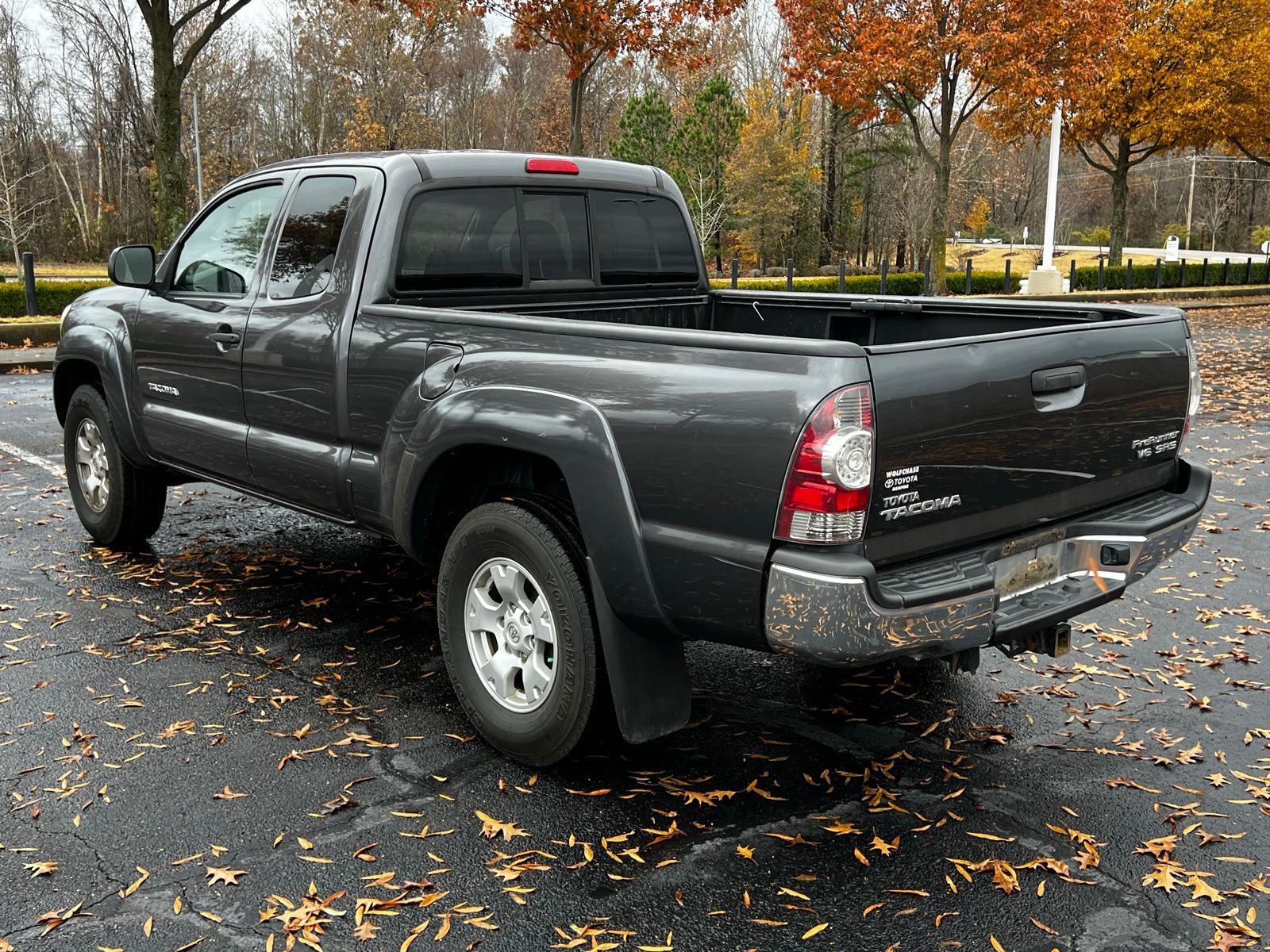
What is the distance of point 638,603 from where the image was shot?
3424 mm

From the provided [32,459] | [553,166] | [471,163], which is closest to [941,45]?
[32,459]

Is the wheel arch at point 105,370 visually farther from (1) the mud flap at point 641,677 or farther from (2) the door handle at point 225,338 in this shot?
(1) the mud flap at point 641,677

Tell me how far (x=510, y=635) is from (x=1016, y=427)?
5.88 feet

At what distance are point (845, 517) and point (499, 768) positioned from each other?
163cm

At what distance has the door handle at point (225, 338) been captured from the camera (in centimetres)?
508

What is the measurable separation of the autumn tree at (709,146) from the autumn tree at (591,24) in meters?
17.4

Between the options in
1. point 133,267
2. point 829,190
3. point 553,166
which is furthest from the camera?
point 829,190

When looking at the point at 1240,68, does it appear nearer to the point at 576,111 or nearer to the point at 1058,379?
the point at 576,111

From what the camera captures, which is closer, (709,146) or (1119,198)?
(1119,198)

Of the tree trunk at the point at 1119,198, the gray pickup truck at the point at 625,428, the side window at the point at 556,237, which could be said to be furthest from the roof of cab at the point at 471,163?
the tree trunk at the point at 1119,198

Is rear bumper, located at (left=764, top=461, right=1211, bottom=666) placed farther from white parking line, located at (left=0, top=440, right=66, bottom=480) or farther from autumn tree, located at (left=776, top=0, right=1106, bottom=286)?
autumn tree, located at (left=776, top=0, right=1106, bottom=286)

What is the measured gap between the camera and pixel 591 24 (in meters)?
20.1

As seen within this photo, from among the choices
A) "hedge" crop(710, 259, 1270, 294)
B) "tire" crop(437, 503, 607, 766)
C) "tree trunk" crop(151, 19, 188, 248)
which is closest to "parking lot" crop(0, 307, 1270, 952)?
"tire" crop(437, 503, 607, 766)

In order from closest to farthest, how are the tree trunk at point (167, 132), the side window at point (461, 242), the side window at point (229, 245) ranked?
the side window at point (461, 242), the side window at point (229, 245), the tree trunk at point (167, 132)
